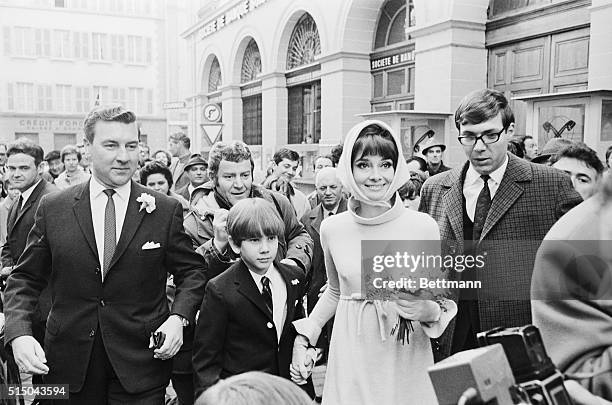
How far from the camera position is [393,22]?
13.9 metres

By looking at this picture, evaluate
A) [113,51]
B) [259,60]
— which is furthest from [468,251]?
[113,51]

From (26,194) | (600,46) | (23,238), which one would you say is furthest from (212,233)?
(600,46)

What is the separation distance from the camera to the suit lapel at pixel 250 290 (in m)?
2.90

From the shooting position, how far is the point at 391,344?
2.44 metres

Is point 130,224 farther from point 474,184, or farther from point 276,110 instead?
point 276,110

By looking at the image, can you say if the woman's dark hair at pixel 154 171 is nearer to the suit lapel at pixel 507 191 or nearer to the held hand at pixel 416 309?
the suit lapel at pixel 507 191

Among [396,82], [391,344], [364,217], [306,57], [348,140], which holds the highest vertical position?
[306,57]

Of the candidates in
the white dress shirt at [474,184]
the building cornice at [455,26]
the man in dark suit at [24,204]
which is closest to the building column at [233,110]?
the building cornice at [455,26]

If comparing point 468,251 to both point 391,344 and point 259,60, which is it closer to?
point 391,344

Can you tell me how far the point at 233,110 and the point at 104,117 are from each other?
68.0 feet

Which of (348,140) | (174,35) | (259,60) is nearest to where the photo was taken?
(348,140)

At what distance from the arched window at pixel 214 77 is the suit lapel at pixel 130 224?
944 inches

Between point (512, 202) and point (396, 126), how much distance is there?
6489mm

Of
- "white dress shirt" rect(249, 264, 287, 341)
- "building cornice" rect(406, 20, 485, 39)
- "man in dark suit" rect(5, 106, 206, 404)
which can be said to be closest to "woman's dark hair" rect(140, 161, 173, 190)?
"man in dark suit" rect(5, 106, 206, 404)
